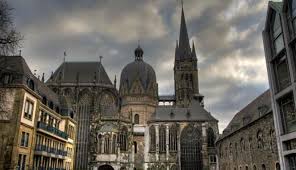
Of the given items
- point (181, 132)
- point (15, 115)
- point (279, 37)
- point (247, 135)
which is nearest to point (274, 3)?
point (279, 37)

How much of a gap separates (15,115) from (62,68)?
37.0 meters

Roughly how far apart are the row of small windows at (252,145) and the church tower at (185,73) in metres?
32.9

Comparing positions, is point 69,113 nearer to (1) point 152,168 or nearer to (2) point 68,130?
(2) point 68,130

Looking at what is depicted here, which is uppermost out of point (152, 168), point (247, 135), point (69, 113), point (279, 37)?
point (279, 37)

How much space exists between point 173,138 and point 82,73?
2377cm

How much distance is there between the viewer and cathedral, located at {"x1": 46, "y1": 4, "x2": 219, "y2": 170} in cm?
4966

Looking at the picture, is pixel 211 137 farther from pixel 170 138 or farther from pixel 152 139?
pixel 152 139

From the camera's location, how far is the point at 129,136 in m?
51.1

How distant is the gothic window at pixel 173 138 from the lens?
52.9 meters

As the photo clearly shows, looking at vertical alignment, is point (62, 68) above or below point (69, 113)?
above

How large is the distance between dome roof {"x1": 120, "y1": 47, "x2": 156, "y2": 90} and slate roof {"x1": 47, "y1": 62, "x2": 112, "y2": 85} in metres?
5.99

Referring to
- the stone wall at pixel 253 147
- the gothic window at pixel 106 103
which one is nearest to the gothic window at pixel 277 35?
the stone wall at pixel 253 147

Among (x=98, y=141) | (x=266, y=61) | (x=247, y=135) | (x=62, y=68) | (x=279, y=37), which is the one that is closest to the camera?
(x=279, y=37)

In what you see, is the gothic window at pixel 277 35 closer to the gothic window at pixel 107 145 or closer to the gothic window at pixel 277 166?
the gothic window at pixel 277 166
